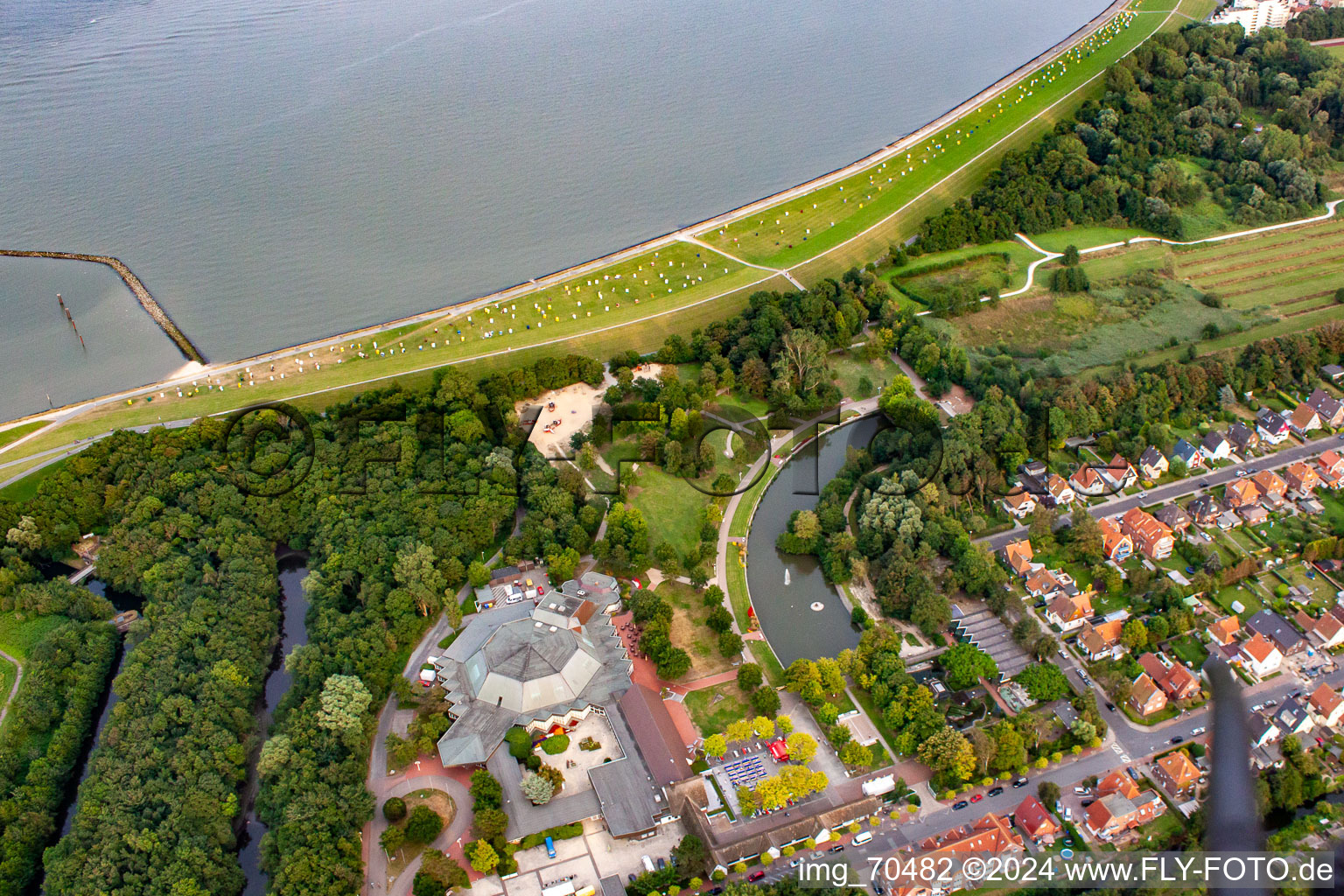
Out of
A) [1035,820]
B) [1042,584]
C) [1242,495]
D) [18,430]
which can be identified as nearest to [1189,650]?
[1042,584]

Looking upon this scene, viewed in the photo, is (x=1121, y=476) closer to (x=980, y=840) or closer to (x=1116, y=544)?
(x=1116, y=544)

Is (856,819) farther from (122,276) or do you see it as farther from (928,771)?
(122,276)

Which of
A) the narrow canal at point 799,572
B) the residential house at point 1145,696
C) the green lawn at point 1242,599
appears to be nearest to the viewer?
the residential house at point 1145,696

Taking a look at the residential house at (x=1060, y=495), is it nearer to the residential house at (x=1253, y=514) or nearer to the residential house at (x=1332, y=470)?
the residential house at (x=1253, y=514)

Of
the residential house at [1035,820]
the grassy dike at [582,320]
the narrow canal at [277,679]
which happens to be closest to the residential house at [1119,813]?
the residential house at [1035,820]

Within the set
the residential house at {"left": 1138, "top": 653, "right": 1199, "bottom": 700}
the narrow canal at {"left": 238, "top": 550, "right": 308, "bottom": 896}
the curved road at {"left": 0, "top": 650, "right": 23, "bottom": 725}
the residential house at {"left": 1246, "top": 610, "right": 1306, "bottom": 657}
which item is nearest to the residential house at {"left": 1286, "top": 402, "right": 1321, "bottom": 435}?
the residential house at {"left": 1246, "top": 610, "right": 1306, "bottom": 657}

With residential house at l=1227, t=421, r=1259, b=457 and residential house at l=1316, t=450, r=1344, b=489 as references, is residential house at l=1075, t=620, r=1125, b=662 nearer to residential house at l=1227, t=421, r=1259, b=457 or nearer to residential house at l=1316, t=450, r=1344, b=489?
residential house at l=1316, t=450, r=1344, b=489
